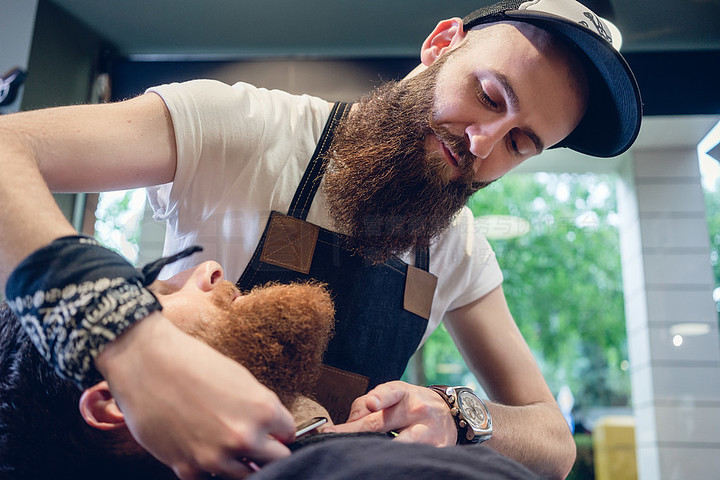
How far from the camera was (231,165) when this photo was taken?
1.31 metres

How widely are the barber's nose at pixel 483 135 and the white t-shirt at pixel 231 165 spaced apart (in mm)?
347

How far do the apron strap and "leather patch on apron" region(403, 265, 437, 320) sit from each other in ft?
1.00

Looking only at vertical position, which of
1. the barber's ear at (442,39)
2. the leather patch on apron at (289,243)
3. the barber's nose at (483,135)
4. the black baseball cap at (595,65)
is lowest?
the leather patch on apron at (289,243)

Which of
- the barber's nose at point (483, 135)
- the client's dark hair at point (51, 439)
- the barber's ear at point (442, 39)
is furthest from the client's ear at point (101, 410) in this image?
the barber's ear at point (442, 39)

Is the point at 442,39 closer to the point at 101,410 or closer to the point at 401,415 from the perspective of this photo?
the point at 401,415

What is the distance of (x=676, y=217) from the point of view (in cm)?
214

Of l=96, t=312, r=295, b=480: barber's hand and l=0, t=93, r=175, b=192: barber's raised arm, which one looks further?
l=0, t=93, r=175, b=192: barber's raised arm

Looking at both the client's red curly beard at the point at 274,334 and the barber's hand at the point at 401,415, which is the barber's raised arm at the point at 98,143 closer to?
the client's red curly beard at the point at 274,334

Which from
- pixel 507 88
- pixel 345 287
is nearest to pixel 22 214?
pixel 345 287

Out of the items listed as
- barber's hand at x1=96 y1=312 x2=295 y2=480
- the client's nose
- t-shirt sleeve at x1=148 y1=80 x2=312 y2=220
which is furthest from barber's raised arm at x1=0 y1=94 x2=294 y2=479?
t-shirt sleeve at x1=148 y1=80 x2=312 y2=220

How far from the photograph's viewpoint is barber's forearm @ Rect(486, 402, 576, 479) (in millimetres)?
1346

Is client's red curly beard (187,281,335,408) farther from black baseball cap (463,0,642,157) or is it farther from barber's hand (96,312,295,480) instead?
black baseball cap (463,0,642,157)

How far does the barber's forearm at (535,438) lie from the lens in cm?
135

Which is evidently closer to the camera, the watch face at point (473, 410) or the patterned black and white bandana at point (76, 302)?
the patterned black and white bandana at point (76, 302)
